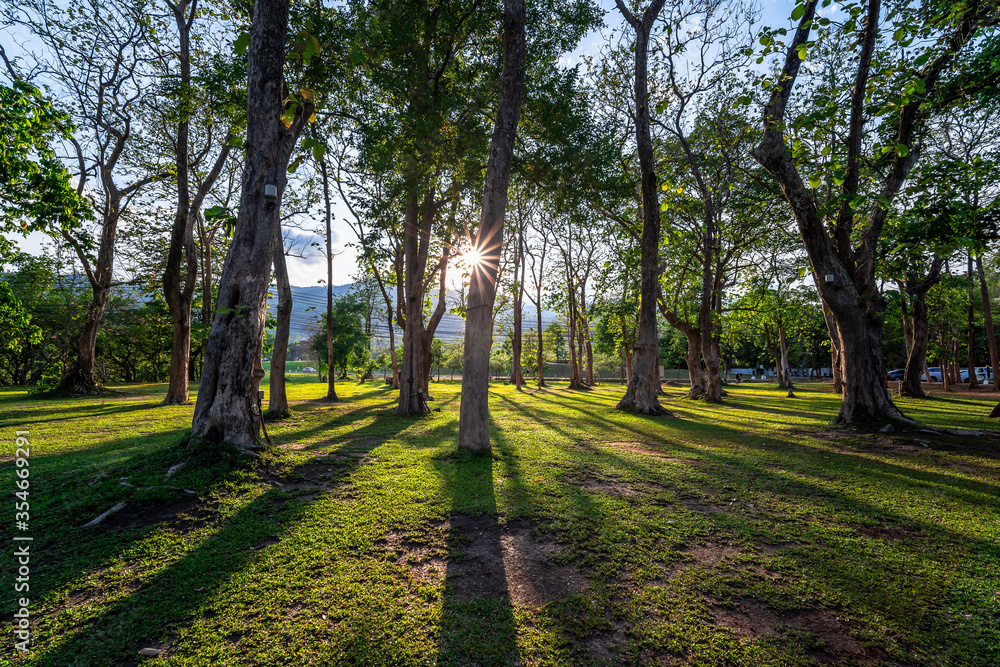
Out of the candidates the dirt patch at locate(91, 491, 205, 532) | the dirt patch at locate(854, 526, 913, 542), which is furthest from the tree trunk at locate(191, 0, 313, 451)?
the dirt patch at locate(854, 526, 913, 542)

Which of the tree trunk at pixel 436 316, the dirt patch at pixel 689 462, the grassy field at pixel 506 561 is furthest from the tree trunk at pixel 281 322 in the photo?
the dirt patch at pixel 689 462

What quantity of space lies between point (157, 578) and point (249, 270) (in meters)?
3.89

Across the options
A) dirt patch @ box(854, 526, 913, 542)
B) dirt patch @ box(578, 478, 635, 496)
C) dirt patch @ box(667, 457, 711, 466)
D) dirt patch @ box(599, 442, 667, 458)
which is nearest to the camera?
dirt patch @ box(854, 526, 913, 542)

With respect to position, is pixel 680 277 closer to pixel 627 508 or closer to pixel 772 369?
pixel 627 508

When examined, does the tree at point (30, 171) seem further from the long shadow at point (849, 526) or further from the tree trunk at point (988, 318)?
the tree trunk at point (988, 318)

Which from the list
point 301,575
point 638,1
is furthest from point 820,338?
point 301,575

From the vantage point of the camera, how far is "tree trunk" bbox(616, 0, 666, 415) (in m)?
11.7

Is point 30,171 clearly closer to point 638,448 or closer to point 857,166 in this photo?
point 638,448

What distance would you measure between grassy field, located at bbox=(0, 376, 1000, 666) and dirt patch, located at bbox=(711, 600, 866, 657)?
2cm

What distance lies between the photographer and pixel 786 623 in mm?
2336

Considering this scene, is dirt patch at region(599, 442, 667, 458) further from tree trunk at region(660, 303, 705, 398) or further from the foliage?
the foliage

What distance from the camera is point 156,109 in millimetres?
14961

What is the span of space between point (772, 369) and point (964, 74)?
7671 cm

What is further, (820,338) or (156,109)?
(820,338)
